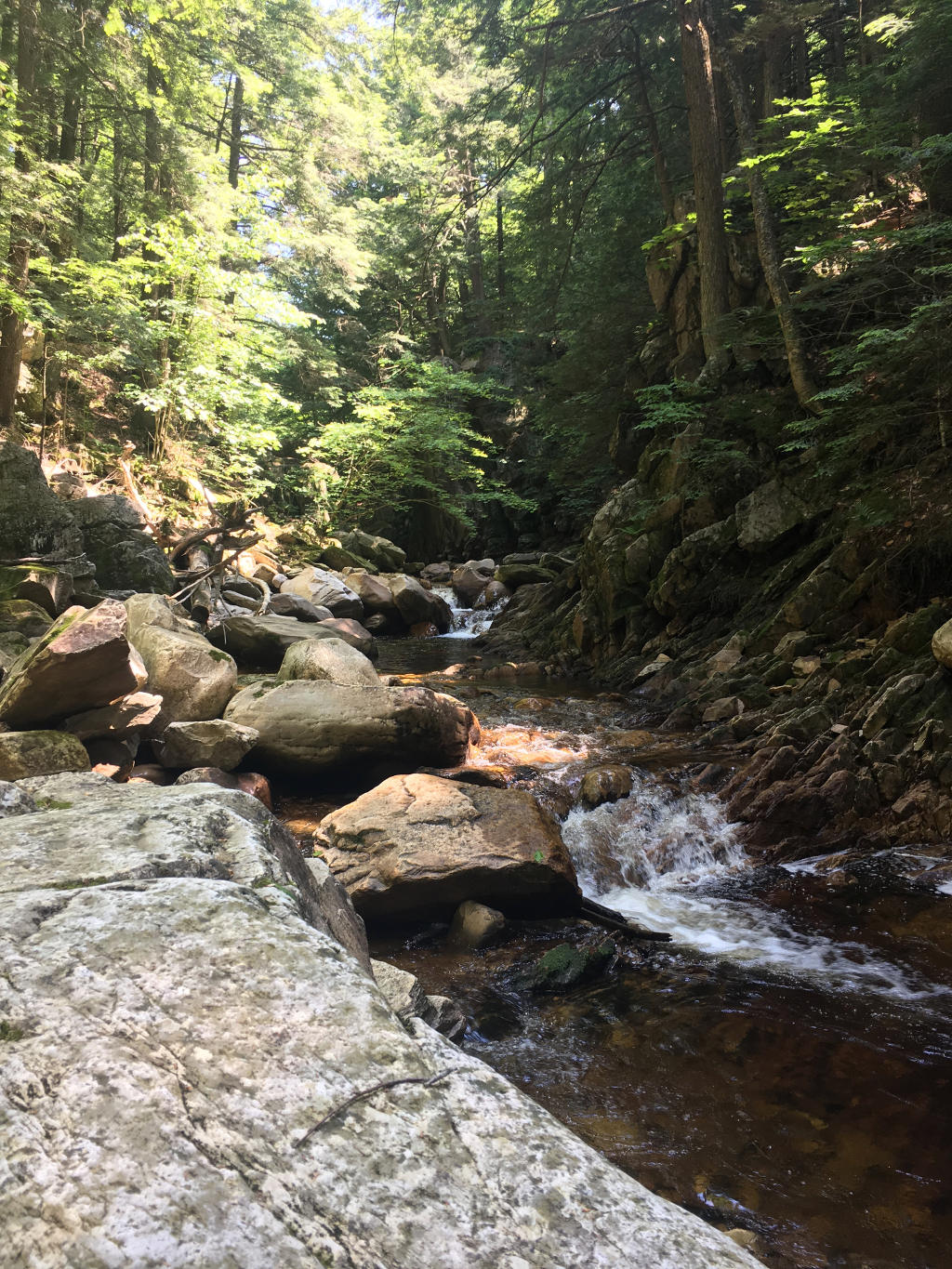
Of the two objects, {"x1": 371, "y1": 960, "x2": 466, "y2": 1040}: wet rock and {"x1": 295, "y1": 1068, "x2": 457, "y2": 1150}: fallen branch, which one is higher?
{"x1": 295, "y1": 1068, "x2": 457, "y2": 1150}: fallen branch

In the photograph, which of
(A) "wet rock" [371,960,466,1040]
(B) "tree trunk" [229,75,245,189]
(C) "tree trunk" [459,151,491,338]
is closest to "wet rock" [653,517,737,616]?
(A) "wet rock" [371,960,466,1040]

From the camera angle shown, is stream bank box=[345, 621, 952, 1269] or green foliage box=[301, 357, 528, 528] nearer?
stream bank box=[345, 621, 952, 1269]

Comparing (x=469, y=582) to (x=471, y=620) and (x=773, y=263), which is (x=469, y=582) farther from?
(x=773, y=263)

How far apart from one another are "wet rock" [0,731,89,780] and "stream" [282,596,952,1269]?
6.40ft

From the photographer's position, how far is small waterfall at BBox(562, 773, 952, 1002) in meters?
4.27

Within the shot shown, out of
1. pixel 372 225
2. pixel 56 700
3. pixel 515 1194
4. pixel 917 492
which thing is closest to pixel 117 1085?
pixel 515 1194

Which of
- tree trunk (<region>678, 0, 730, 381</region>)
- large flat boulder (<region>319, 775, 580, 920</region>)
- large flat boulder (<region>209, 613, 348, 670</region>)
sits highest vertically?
tree trunk (<region>678, 0, 730, 381</region>)

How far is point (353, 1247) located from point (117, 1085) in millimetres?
539

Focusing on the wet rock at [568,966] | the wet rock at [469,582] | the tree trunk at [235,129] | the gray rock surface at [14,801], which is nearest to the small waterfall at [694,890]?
the wet rock at [568,966]

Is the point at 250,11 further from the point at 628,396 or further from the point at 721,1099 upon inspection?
the point at 721,1099

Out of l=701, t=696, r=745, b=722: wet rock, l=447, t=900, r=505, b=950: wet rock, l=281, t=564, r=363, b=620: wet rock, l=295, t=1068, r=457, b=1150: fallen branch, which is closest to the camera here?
l=295, t=1068, r=457, b=1150: fallen branch

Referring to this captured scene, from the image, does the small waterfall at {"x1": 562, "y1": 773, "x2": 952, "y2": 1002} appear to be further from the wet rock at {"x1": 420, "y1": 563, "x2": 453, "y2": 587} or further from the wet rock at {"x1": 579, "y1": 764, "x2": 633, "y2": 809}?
the wet rock at {"x1": 420, "y1": 563, "x2": 453, "y2": 587}

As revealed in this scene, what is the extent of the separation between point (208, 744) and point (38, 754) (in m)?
1.32

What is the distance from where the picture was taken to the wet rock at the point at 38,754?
5.36m
